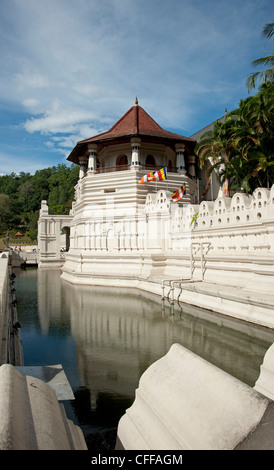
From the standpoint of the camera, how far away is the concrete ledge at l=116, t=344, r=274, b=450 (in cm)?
177

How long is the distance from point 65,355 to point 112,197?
14.6 m

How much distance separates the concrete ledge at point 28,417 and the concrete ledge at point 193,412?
53 centimetres

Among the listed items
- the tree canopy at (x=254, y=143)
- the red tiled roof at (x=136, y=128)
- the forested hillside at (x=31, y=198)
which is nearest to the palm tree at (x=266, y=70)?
the tree canopy at (x=254, y=143)

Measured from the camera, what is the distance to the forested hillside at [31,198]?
70644mm

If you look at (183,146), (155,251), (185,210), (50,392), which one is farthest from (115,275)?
(50,392)

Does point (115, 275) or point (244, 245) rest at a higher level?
point (244, 245)

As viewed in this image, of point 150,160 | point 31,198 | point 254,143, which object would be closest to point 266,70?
point 254,143

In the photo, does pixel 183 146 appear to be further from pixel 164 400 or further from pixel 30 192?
pixel 30 192

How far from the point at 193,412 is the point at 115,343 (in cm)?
550

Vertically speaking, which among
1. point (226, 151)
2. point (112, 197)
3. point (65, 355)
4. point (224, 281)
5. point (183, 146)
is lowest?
point (65, 355)

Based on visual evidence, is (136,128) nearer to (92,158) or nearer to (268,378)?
(92,158)

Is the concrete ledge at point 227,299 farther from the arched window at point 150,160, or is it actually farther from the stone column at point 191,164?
the stone column at point 191,164

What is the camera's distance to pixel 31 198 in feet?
292

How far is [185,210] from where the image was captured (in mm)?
14008
